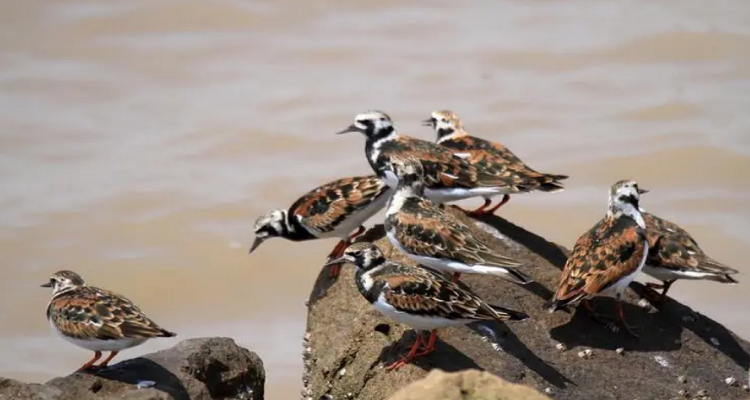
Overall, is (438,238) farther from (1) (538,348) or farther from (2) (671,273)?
(2) (671,273)

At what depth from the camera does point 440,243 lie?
11445 mm

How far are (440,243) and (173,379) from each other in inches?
90.5

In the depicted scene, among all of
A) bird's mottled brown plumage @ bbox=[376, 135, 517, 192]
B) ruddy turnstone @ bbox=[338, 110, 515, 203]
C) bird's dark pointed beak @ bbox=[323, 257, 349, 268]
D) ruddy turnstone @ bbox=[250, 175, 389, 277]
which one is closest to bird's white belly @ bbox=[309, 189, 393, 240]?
ruddy turnstone @ bbox=[250, 175, 389, 277]

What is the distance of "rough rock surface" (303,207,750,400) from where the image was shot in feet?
36.1

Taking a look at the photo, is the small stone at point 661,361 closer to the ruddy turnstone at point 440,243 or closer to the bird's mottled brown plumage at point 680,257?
the bird's mottled brown plumage at point 680,257

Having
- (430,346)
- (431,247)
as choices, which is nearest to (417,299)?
(430,346)

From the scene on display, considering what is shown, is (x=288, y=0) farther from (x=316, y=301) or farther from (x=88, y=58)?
(x=316, y=301)

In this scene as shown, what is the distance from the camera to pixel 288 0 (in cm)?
2800

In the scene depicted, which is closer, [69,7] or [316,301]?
[316,301]

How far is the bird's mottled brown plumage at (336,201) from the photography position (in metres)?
13.0

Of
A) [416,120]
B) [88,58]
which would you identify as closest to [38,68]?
[88,58]

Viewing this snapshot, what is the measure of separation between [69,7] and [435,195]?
16578mm

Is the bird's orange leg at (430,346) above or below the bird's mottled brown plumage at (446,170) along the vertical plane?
below

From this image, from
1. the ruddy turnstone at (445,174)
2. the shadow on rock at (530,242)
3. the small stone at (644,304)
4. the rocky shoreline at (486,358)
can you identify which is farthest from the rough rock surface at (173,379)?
the small stone at (644,304)
